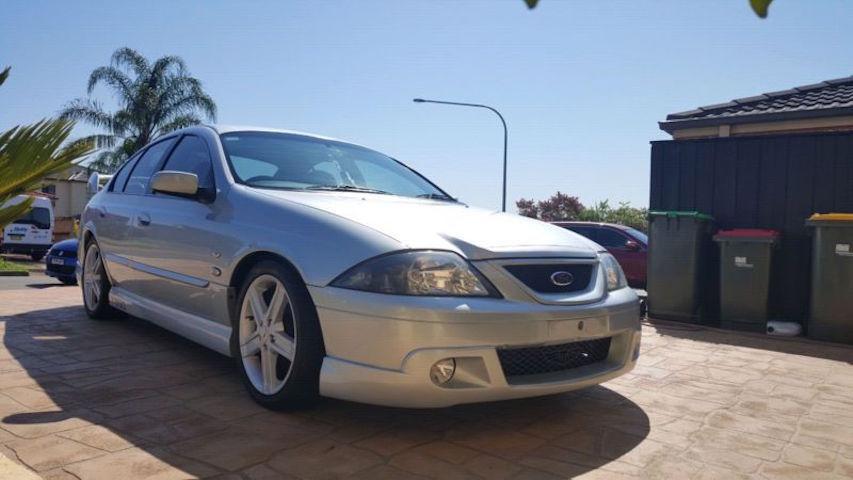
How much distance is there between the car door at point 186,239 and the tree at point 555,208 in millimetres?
34898

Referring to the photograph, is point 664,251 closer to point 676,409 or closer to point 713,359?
point 713,359

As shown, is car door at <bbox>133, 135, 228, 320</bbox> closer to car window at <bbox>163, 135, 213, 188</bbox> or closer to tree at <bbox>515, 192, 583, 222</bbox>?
car window at <bbox>163, 135, 213, 188</bbox>

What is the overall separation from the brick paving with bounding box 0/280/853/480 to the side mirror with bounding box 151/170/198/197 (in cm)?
108

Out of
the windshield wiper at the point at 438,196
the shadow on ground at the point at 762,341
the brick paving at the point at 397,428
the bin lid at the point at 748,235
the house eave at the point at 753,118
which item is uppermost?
the house eave at the point at 753,118

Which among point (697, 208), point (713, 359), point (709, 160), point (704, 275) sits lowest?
point (713, 359)

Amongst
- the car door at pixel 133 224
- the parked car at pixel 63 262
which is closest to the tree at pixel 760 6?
the car door at pixel 133 224

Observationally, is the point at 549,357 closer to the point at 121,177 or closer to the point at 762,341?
the point at 762,341

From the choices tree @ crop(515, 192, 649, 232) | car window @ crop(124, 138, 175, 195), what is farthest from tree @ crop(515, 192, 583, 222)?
car window @ crop(124, 138, 175, 195)

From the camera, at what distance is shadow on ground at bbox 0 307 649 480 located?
250 centimetres

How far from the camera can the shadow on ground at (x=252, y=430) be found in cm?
250

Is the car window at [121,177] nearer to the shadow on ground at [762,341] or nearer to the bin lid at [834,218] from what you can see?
the shadow on ground at [762,341]

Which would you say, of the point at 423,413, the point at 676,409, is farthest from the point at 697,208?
the point at 423,413

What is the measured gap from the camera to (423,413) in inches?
125

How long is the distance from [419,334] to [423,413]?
29.6 inches
